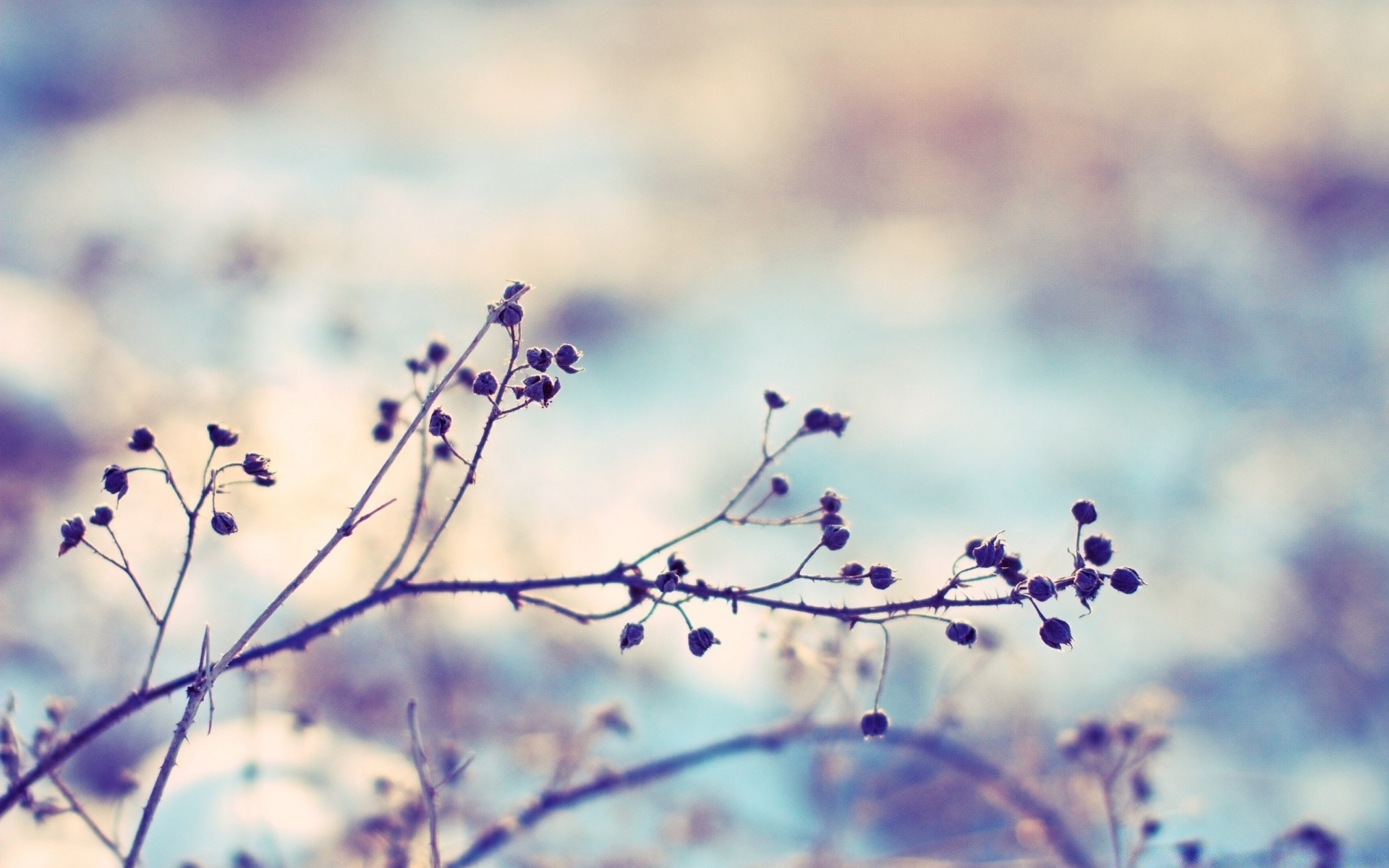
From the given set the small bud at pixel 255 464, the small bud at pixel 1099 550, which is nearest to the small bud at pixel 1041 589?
the small bud at pixel 1099 550

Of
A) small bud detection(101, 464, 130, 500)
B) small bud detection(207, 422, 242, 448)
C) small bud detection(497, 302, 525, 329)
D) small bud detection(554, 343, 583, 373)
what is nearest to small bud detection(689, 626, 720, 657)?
small bud detection(554, 343, 583, 373)

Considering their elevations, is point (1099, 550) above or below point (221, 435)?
below

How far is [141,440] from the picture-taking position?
6.28 ft

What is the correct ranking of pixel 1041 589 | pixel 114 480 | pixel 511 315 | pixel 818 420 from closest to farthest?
pixel 1041 589, pixel 511 315, pixel 114 480, pixel 818 420

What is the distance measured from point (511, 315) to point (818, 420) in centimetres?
68

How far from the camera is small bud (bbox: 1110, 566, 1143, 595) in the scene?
1.72 metres

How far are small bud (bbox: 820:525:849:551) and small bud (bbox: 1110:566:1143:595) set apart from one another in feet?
1.59

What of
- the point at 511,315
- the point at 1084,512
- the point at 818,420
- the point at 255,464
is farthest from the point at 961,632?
the point at 255,464

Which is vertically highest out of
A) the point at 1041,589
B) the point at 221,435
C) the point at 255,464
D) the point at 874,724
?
the point at 221,435

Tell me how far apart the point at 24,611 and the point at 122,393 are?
153 centimetres

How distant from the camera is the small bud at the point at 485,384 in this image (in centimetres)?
178

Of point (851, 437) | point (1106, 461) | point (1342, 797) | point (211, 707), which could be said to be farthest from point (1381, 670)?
point (211, 707)

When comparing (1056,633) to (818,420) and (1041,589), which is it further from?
(818,420)

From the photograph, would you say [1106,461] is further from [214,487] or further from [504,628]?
[214,487]
